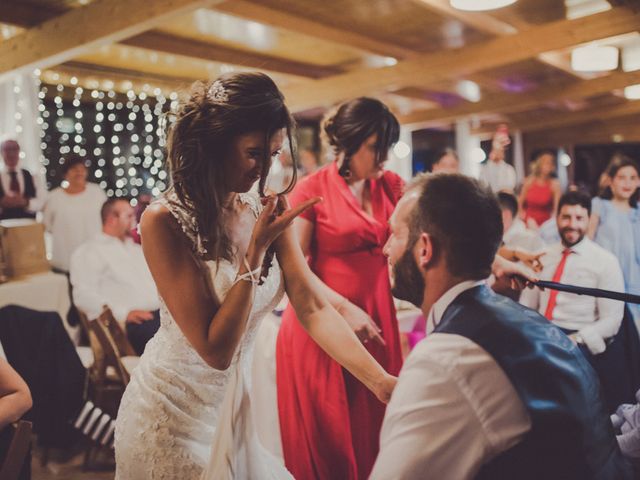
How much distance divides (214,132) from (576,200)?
3000 millimetres

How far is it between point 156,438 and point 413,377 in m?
0.66

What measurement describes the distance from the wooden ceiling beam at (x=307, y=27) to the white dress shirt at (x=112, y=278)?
2.08 meters

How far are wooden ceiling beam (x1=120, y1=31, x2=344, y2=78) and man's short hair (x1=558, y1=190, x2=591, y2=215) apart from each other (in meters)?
3.01

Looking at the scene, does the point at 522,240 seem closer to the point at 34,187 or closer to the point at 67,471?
the point at 67,471

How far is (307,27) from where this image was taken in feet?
18.7

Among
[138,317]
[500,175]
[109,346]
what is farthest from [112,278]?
[500,175]

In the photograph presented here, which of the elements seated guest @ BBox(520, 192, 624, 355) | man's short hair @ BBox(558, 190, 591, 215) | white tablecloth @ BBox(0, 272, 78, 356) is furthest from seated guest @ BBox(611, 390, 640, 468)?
white tablecloth @ BBox(0, 272, 78, 356)

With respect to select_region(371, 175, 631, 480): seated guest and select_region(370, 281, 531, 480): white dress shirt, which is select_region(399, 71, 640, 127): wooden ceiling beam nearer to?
select_region(371, 175, 631, 480): seated guest

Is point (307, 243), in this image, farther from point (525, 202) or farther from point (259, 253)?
point (525, 202)

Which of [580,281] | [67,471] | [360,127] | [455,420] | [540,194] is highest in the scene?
[360,127]

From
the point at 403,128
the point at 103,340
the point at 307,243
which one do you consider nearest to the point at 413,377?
the point at 307,243

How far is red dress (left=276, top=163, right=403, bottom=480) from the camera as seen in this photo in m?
2.10

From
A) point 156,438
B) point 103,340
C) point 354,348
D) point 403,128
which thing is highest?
point 403,128

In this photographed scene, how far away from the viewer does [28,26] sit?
5258 mm
